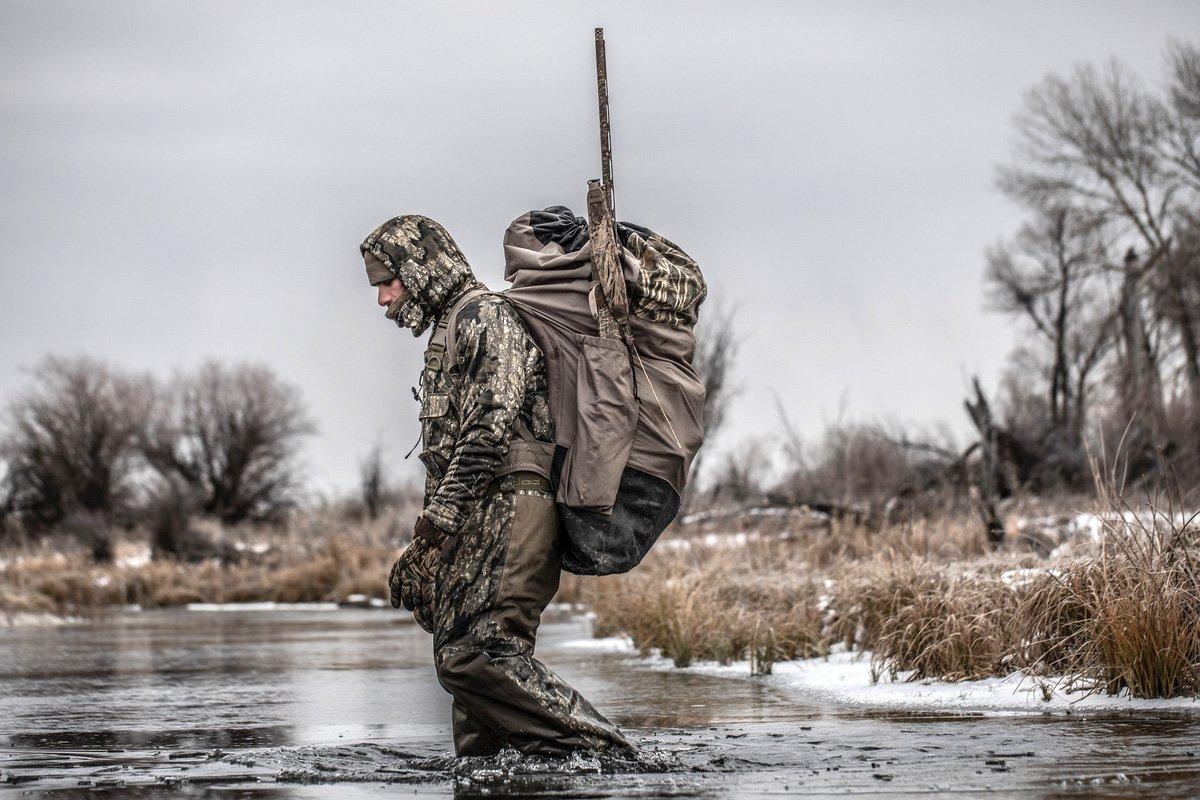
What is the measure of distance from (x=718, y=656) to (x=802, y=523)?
12.7 ft

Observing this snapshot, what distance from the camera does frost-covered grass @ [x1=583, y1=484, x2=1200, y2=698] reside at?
22.4 ft

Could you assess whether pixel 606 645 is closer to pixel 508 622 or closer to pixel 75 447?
pixel 508 622

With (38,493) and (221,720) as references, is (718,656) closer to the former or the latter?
(221,720)

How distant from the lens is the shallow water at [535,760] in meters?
4.96

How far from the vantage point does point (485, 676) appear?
524 cm

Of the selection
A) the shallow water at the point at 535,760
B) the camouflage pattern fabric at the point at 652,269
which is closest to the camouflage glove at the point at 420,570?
the shallow water at the point at 535,760

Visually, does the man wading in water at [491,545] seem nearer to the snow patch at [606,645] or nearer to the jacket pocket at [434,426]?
the jacket pocket at [434,426]

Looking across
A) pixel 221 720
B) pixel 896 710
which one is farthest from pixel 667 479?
pixel 221 720

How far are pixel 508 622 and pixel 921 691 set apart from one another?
336 cm

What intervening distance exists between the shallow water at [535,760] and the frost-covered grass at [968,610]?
46 centimetres

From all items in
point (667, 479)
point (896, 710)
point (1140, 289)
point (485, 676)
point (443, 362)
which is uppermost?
point (1140, 289)

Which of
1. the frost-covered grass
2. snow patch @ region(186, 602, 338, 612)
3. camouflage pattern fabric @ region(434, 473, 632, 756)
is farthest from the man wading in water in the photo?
snow patch @ region(186, 602, 338, 612)

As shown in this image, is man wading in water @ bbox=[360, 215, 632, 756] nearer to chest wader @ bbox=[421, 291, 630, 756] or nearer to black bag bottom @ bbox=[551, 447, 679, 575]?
chest wader @ bbox=[421, 291, 630, 756]

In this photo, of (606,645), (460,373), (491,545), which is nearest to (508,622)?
(491,545)
